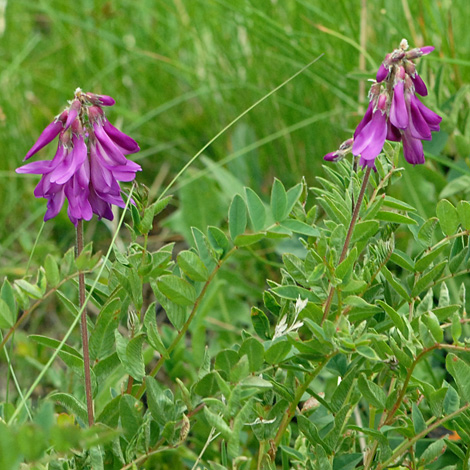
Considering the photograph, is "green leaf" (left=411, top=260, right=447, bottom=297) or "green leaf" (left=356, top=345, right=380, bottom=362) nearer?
"green leaf" (left=356, top=345, right=380, bottom=362)

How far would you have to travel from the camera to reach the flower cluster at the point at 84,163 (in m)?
0.97

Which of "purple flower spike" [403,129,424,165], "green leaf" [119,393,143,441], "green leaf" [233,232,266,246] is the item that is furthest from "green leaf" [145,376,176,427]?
"purple flower spike" [403,129,424,165]

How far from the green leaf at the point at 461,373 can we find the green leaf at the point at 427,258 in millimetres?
153

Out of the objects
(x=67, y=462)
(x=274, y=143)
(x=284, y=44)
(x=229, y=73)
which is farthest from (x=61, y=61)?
(x=67, y=462)

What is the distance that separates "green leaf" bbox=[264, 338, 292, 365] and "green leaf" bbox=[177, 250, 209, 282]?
15cm

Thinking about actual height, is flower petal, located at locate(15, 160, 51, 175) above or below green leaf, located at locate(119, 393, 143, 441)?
above

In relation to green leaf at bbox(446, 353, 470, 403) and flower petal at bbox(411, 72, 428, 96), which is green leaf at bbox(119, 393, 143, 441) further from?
flower petal at bbox(411, 72, 428, 96)

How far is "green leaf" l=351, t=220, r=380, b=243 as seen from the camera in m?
0.99

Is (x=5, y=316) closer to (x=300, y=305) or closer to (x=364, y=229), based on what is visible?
(x=300, y=305)

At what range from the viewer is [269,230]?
41.9 inches

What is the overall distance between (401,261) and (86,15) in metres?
1.93

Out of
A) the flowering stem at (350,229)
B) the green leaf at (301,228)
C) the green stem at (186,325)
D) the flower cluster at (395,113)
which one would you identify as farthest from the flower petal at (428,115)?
the green stem at (186,325)

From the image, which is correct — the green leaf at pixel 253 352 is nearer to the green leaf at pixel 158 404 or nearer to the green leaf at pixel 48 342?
the green leaf at pixel 158 404

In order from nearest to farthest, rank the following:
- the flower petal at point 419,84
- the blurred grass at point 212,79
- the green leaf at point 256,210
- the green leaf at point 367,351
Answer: the green leaf at point 367,351 → the flower petal at point 419,84 → the green leaf at point 256,210 → the blurred grass at point 212,79
